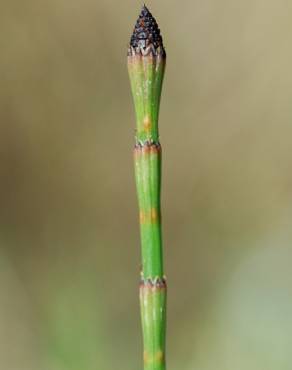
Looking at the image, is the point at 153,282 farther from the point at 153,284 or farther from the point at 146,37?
the point at 146,37

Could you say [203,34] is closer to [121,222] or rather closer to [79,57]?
[79,57]

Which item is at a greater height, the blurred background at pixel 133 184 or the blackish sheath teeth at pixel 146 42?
the blackish sheath teeth at pixel 146 42

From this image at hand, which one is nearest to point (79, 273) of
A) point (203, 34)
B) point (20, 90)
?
point (20, 90)

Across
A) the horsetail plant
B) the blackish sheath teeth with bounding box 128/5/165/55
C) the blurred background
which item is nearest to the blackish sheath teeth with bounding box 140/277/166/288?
the horsetail plant

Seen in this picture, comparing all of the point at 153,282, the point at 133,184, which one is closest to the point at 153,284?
the point at 153,282

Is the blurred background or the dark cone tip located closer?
the dark cone tip

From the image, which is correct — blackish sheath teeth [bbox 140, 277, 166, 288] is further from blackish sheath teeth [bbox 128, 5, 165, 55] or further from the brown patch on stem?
blackish sheath teeth [bbox 128, 5, 165, 55]

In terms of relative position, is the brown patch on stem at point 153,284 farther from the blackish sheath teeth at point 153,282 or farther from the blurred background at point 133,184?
the blurred background at point 133,184

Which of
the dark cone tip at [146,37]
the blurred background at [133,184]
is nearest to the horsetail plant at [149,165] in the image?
the dark cone tip at [146,37]
